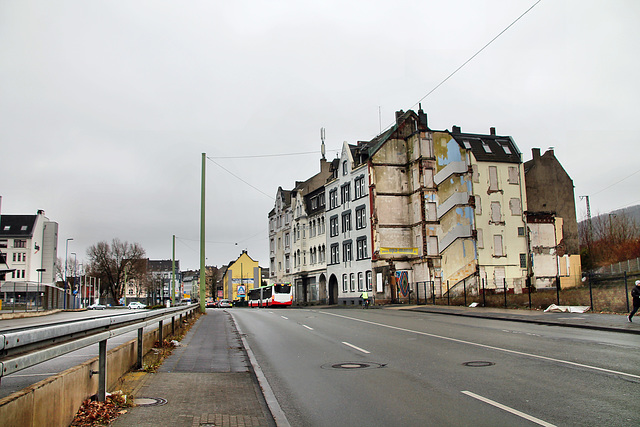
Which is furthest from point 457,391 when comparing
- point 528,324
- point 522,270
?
point 522,270

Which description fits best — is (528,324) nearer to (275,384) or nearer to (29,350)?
(275,384)

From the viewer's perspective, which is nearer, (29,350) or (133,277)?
(29,350)

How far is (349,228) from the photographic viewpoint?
2320 inches

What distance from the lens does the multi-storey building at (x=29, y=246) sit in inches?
3342

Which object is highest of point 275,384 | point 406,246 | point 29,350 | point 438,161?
point 438,161

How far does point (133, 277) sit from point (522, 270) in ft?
219

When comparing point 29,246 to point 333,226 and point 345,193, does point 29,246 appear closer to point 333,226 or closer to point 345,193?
point 333,226

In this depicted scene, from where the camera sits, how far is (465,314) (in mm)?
27875

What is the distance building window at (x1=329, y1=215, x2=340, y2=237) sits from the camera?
6284 centimetres

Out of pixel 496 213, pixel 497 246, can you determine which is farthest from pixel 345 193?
pixel 497 246

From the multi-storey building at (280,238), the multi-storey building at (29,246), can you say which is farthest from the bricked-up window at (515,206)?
the multi-storey building at (29,246)

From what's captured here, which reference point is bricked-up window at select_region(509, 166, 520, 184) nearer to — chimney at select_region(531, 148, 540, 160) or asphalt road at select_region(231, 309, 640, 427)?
chimney at select_region(531, 148, 540, 160)

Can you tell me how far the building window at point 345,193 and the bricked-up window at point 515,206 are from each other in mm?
16958

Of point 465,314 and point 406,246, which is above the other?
point 406,246
